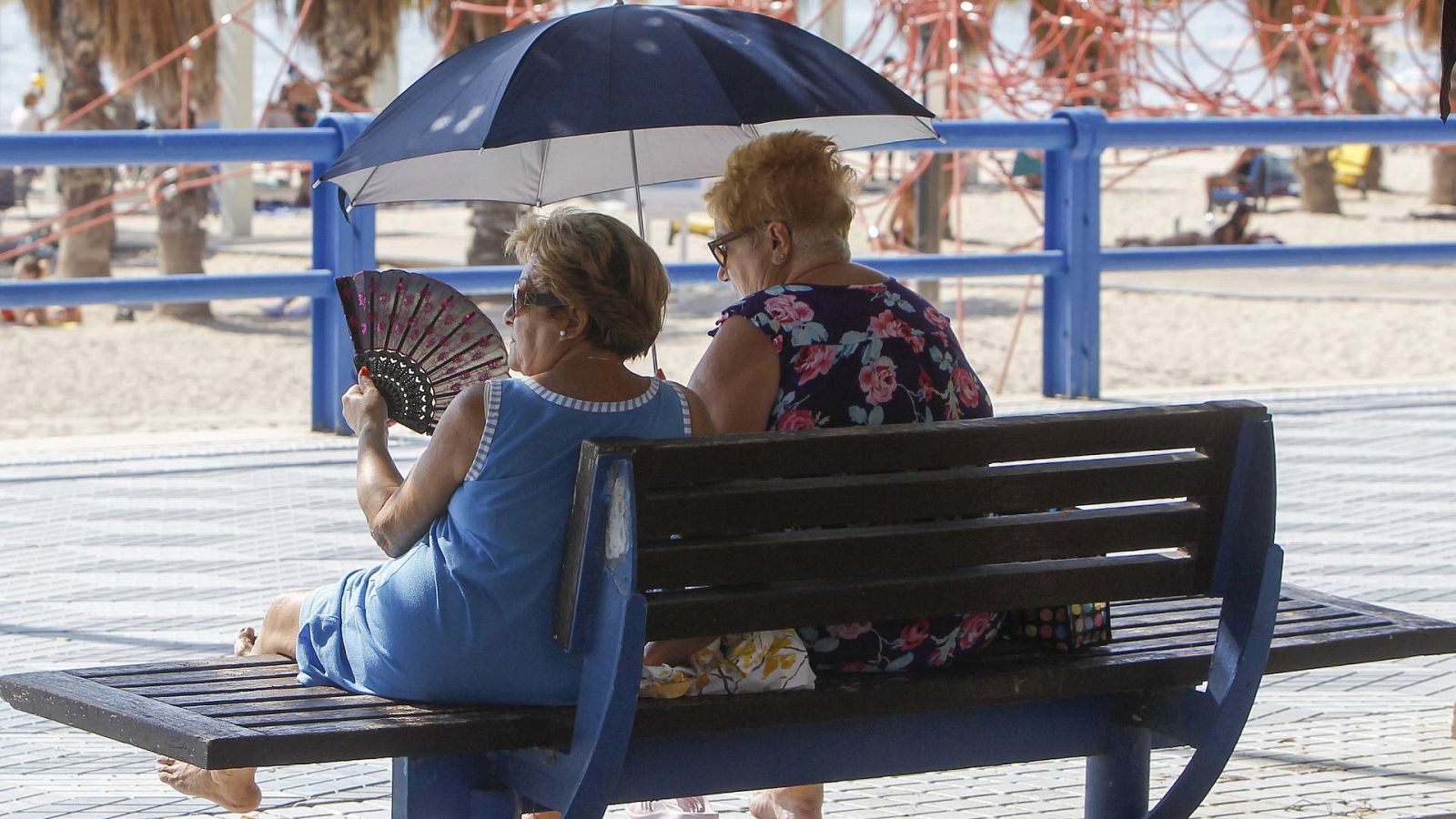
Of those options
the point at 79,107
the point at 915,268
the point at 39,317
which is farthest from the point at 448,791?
the point at 79,107

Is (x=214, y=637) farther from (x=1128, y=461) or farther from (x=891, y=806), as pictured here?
(x=1128, y=461)

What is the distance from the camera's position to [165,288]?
23.0ft

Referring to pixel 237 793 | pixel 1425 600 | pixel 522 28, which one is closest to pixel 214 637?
pixel 237 793

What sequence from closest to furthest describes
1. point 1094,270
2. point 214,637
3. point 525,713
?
point 525,713, point 214,637, point 1094,270

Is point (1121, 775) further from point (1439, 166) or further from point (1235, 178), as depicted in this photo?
point (1439, 166)

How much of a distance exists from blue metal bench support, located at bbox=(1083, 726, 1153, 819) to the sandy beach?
17.8 feet

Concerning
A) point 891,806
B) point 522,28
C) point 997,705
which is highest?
point 522,28

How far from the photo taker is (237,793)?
321 cm

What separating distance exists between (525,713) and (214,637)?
224cm

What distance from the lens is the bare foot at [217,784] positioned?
3.20 meters

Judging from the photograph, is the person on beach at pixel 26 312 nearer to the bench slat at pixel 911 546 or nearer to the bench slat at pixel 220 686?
the bench slat at pixel 220 686

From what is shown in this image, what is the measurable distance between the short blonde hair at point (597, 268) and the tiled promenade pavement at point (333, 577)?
1220mm

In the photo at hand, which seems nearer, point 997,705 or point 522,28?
point 997,705

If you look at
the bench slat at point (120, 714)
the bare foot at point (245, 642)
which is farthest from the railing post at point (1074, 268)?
the bench slat at point (120, 714)
